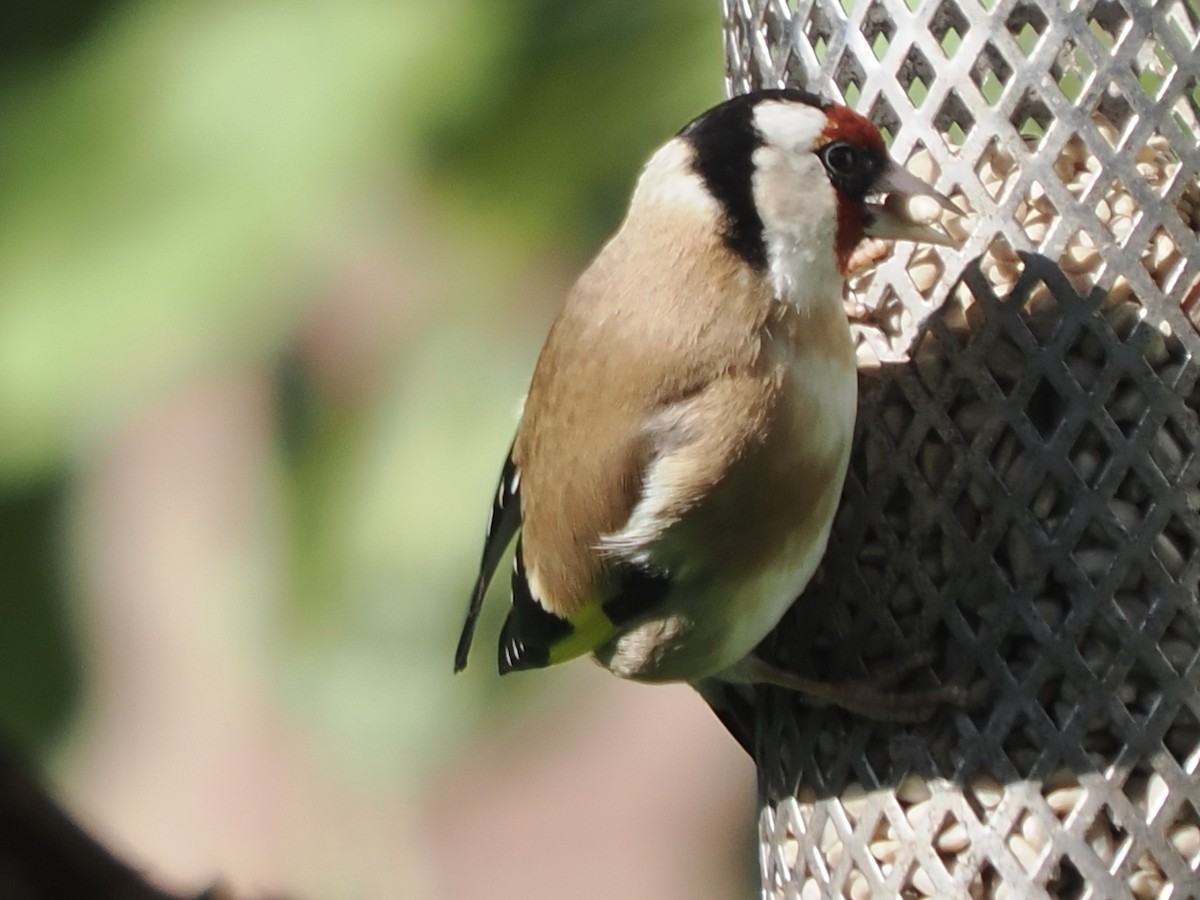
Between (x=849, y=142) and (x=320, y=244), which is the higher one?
Result: (x=849, y=142)

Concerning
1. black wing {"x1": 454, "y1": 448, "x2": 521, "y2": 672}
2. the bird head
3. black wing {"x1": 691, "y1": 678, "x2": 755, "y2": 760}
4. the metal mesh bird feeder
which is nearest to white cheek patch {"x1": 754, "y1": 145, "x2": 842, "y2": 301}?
the bird head

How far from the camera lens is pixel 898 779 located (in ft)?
4.92

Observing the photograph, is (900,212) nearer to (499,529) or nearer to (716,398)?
(716,398)

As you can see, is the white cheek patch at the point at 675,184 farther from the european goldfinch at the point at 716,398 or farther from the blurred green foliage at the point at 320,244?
the blurred green foliage at the point at 320,244

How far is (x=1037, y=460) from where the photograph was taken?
140cm

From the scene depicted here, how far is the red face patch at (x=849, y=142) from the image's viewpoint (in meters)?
1.41

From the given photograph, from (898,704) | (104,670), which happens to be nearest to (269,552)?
(104,670)

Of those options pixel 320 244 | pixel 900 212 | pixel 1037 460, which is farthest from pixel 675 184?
pixel 320 244

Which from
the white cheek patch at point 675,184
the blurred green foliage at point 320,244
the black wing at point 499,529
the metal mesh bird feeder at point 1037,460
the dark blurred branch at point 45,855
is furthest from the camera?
the blurred green foliage at point 320,244

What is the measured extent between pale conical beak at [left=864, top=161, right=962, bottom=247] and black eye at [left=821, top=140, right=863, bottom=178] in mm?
29

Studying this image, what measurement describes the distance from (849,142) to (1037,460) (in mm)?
355

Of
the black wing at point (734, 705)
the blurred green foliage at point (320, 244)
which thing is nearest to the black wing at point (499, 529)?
the black wing at point (734, 705)

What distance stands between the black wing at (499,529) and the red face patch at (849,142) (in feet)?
1.56

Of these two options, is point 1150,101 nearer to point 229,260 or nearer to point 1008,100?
point 1008,100
